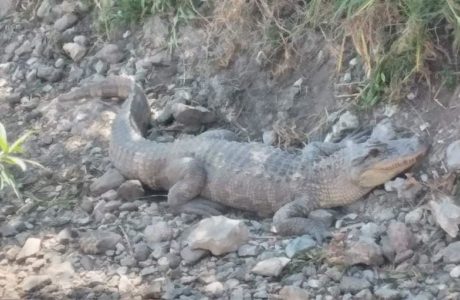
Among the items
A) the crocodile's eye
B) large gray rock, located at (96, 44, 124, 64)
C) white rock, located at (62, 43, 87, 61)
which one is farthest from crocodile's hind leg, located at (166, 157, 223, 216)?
white rock, located at (62, 43, 87, 61)

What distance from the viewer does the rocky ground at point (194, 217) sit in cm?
405

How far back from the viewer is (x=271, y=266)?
412 centimetres

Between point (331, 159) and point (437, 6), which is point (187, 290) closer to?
point (331, 159)

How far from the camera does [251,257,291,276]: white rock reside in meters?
4.11

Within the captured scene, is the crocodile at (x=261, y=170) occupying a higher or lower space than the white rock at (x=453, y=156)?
lower

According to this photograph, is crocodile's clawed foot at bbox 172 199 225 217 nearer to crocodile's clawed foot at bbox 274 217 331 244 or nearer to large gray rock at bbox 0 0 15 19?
crocodile's clawed foot at bbox 274 217 331 244

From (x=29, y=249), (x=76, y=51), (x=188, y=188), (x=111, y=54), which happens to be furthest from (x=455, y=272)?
(x=76, y=51)

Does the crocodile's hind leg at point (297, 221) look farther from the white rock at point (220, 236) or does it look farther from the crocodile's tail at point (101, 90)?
the crocodile's tail at point (101, 90)

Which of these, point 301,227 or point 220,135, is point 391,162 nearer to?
point 301,227

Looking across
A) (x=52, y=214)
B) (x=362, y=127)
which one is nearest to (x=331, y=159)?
(x=362, y=127)

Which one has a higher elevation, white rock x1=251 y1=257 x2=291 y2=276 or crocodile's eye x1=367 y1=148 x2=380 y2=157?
crocodile's eye x1=367 y1=148 x2=380 y2=157

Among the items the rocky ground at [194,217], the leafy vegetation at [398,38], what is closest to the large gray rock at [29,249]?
the rocky ground at [194,217]

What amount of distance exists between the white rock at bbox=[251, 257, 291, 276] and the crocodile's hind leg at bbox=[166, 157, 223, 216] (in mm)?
820

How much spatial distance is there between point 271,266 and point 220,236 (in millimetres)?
347
